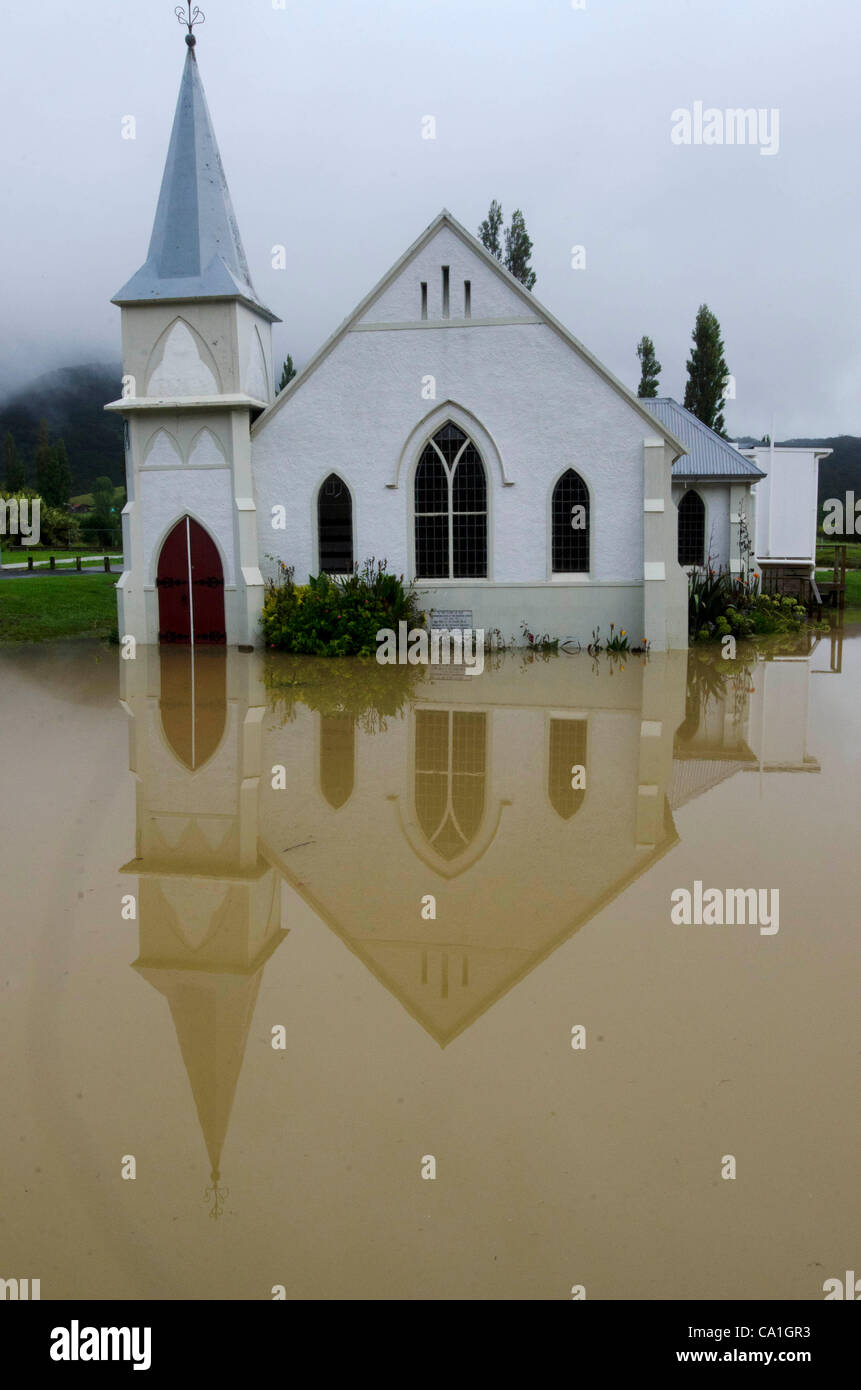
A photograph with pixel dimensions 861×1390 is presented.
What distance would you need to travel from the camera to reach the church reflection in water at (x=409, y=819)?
20.2 ft

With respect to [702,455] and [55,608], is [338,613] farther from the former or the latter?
[55,608]

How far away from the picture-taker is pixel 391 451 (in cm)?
2391

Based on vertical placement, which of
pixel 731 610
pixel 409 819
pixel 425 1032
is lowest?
pixel 425 1032

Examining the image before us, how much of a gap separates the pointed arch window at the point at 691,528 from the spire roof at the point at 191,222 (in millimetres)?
12203

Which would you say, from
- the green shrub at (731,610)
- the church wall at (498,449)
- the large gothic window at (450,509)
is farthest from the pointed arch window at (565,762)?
the green shrub at (731,610)

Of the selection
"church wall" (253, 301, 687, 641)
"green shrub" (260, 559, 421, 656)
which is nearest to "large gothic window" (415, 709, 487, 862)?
"green shrub" (260, 559, 421, 656)

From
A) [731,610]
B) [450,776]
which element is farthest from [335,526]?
[450,776]

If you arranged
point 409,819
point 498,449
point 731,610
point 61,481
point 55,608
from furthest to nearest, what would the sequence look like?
point 61,481
point 55,608
point 731,610
point 498,449
point 409,819

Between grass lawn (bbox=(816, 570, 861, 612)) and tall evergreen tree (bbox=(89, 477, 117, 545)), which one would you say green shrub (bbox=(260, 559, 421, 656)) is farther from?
tall evergreen tree (bbox=(89, 477, 117, 545))

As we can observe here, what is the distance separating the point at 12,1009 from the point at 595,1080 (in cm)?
293

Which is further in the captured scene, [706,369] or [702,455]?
[706,369]

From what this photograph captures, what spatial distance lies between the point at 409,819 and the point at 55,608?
26.5m

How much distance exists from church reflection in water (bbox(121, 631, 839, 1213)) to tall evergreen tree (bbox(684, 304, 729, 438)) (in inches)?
1469

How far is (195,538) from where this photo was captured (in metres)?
24.8
